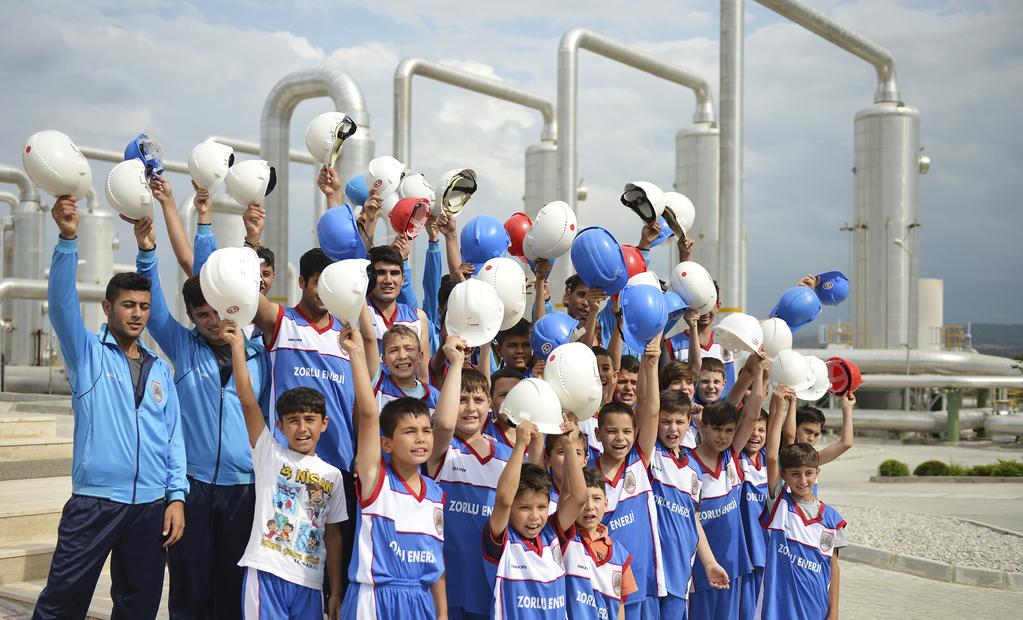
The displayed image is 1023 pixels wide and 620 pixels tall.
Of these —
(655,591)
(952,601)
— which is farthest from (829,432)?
(655,591)

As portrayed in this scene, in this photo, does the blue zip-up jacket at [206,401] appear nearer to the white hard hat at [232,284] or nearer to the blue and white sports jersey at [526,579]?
the white hard hat at [232,284]

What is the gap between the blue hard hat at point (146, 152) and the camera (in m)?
4.71

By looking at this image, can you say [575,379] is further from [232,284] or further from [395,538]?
[232,284]

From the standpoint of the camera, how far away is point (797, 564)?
16.5ft

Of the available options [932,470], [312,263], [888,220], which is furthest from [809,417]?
[888,220]

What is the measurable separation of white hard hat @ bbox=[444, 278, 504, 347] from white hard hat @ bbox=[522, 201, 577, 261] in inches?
63.3

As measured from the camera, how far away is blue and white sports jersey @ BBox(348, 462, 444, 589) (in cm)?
382

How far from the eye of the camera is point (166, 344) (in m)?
4.52

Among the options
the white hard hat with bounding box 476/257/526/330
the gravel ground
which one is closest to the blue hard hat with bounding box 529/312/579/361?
the white hard hat with bounding box 476/257/526/330

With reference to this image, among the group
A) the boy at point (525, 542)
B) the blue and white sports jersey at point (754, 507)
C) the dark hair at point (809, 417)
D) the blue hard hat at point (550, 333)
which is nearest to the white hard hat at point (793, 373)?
the dark hair at point (809, 417)

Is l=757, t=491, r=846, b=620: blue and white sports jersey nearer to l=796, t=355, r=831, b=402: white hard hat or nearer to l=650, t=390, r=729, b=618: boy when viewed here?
l=650, t=390, r=729, b=618: boy

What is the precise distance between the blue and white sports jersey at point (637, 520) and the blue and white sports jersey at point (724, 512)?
50 cm

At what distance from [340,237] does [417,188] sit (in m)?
1.12

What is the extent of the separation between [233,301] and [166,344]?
0.75 meters
